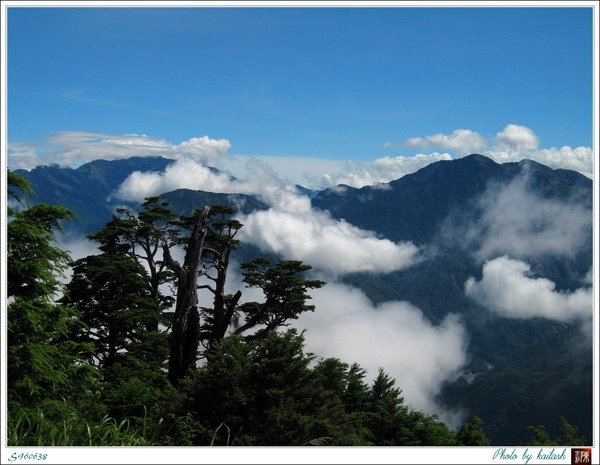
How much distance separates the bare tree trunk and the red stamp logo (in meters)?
6.94

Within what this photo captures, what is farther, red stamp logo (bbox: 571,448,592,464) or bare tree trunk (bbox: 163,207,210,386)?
bare tree trunk (bbox: 163,207,210,386)

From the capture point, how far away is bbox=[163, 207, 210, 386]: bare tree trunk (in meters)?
10.3

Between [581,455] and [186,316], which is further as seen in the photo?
[186,316]

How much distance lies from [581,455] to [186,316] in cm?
715

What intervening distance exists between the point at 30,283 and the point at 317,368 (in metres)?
4.78

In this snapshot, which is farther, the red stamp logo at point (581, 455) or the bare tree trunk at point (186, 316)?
the bare tree trunk at point (186, 316)

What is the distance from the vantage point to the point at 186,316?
33.8 ft

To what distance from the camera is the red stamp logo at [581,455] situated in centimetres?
524

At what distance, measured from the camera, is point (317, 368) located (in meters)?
9.11

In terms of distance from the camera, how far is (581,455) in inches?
208

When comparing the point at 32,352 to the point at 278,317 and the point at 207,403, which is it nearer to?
the point at 207,403

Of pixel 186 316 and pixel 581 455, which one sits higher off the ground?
pixel 186 316

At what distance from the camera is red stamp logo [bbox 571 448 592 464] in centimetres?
524

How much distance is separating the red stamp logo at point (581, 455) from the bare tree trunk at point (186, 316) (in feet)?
22.8
